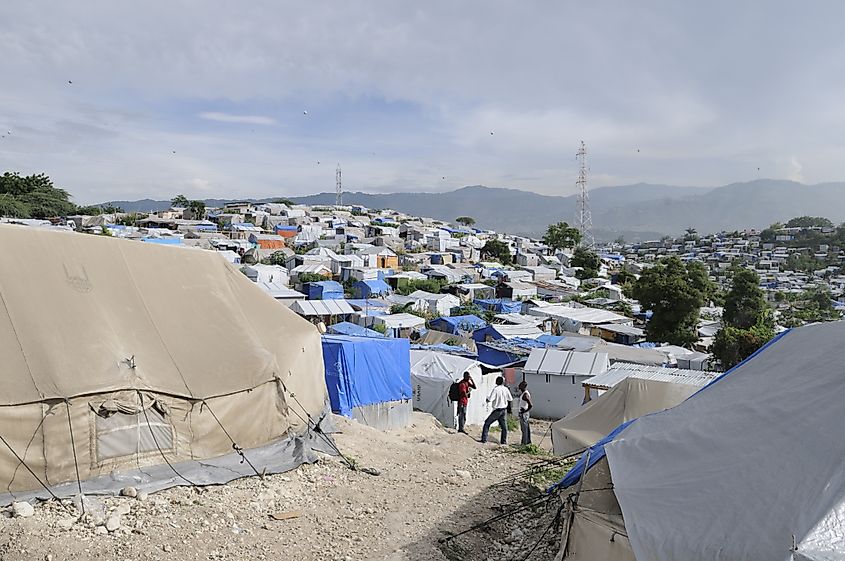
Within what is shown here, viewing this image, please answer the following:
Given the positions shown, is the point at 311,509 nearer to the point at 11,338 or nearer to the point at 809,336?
the point at 11,338

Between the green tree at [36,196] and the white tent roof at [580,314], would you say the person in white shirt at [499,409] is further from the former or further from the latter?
the green tree at [36,196]

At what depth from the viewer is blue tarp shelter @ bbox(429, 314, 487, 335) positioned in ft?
118

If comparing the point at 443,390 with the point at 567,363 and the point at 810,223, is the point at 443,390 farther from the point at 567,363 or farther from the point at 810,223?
the point at 810,223

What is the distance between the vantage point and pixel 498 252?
84938 millimetres

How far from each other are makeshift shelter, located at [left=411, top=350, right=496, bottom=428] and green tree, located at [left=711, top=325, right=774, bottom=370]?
13803 mm

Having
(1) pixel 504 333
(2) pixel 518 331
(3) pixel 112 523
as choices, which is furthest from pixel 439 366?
(2) pixel 518 331

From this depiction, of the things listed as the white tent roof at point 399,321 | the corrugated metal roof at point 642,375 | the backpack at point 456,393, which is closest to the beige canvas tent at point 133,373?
the backpack at point 456,393

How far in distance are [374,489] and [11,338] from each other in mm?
5093

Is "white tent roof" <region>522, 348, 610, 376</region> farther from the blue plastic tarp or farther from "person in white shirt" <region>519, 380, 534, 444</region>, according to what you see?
the blue plastic tarp

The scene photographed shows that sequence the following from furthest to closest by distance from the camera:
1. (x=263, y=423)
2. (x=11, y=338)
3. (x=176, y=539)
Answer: (x=263, y=423), (x=11, y=338), (x=176, y=539)

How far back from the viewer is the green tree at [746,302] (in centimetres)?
3638

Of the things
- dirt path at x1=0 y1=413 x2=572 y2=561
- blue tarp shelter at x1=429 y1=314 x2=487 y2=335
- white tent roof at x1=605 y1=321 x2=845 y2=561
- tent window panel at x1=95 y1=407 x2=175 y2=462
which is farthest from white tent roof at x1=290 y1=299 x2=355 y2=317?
white tent roof at x1=605 y1=321 x2=845 y2=561

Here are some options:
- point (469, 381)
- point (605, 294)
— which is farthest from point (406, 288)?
point (469, 381)

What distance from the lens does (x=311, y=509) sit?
8281 millimetres
